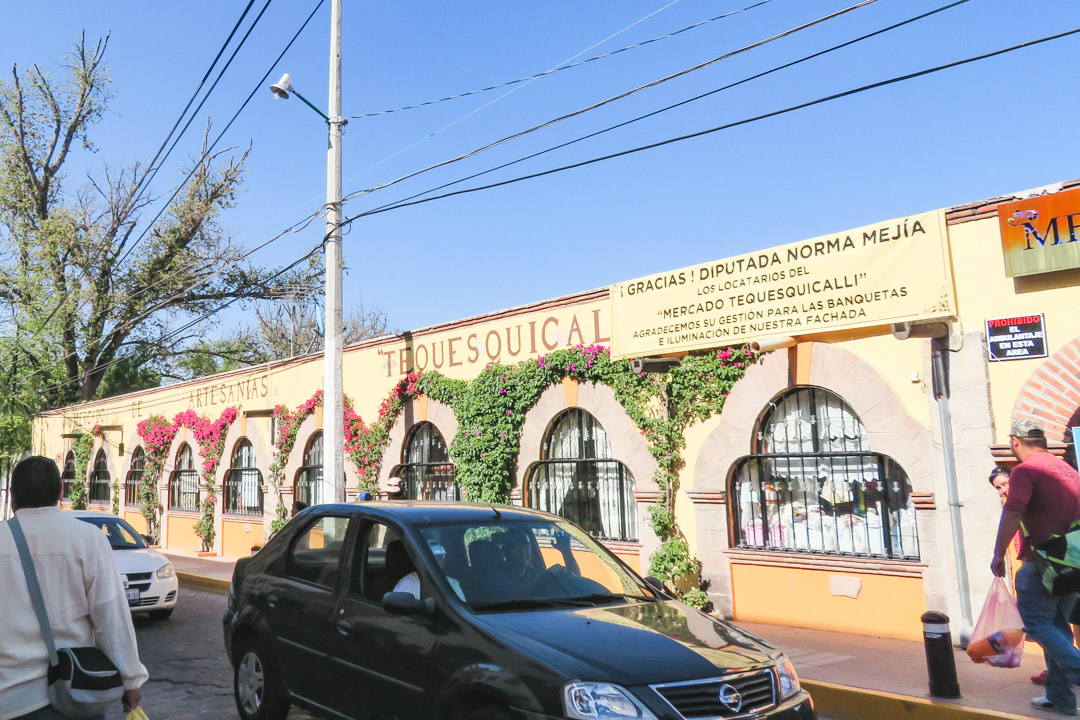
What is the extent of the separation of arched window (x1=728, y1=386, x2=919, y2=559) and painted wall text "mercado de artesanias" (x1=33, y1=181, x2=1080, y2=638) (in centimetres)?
2

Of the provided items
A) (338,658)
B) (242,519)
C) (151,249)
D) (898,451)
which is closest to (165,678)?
(338,658)

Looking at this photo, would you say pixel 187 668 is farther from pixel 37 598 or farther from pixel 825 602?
pixel 825 602

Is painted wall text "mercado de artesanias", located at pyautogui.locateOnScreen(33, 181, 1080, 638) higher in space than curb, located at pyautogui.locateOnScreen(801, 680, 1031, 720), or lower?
higher

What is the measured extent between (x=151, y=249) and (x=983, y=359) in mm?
31695

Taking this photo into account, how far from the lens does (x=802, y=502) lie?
369 inches

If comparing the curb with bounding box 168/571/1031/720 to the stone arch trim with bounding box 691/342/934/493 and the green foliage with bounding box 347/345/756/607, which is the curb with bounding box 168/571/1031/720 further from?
the green foliage with bounding box 347/345/756/607

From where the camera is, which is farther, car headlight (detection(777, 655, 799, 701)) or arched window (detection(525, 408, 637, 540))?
arched window (detection(525, 408, 637, 540))

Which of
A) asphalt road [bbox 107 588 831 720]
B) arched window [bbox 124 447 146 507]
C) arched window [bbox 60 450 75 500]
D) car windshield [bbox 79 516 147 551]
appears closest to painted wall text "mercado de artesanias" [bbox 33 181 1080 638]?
asphalt road [bbox 107 588 831 720]

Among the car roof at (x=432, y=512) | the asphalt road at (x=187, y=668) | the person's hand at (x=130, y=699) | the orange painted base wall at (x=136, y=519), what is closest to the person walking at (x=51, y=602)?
the person's hand at (x=130, y=699)

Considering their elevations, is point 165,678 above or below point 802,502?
below

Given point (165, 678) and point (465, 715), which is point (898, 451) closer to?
point (465, 715)

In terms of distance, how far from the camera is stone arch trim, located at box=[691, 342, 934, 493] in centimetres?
828

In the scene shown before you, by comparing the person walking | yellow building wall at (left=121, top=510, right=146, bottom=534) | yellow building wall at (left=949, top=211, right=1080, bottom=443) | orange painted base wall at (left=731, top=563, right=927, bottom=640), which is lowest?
orange painted base wall at (left=731, top=563, right=927, bottom=640)

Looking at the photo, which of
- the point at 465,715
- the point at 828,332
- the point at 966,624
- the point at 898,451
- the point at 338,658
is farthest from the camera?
the point at 828,332
